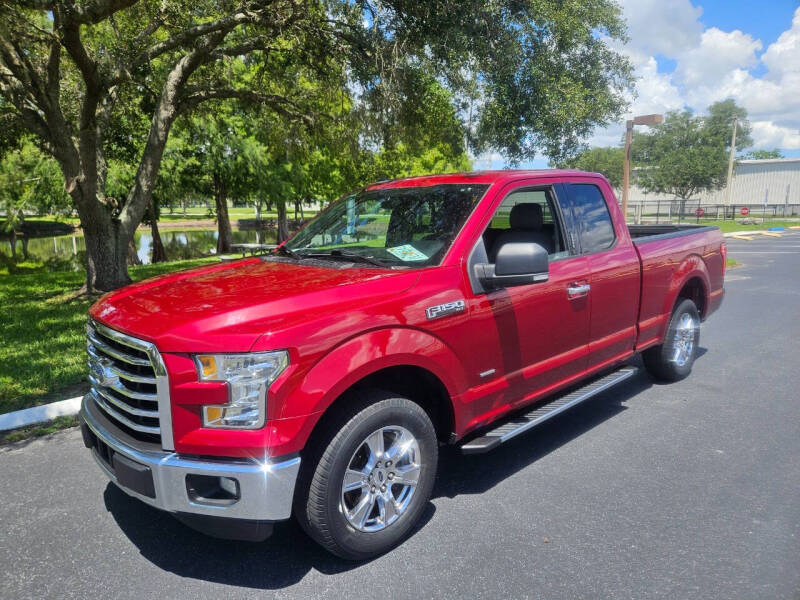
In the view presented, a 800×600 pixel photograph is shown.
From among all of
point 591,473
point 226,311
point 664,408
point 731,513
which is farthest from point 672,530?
point 226,311

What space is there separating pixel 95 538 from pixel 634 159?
58248mm

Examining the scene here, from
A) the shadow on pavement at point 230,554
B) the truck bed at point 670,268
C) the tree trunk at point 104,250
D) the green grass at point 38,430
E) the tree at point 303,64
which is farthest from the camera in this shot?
the tree trunk at point 104,250

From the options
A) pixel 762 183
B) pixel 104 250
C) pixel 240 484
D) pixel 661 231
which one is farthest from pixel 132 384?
pixel 762 183

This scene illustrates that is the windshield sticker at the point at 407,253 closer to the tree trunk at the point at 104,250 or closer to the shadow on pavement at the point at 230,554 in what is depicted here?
the shadow on pavement at the point at 230,554

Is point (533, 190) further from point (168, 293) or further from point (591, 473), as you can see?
point (168, 293)

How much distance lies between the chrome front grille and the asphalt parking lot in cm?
73

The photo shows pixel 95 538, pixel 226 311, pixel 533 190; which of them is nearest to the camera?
pixel 226 311

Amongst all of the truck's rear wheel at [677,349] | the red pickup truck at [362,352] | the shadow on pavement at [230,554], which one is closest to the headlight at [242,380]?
the red pickup truck at [362,352]

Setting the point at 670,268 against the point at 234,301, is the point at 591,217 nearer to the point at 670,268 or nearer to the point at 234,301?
the point at 670,268

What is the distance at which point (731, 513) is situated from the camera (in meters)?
3.32

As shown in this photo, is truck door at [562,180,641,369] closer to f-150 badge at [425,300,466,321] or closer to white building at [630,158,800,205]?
f-150 badge at [425,300,466,321]

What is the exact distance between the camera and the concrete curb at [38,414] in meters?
4.62

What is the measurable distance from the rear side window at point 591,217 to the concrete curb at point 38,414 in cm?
429

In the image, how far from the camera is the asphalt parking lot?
2.74 meters
